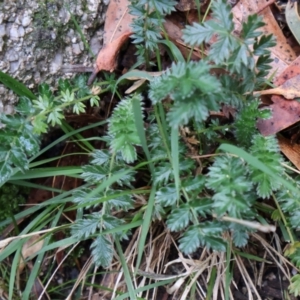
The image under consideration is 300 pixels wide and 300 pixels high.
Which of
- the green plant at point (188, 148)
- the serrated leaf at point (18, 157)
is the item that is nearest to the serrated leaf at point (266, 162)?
the green plant at point (188, 148)

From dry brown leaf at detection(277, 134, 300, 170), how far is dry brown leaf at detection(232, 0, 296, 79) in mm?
219

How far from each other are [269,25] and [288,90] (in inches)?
8.9

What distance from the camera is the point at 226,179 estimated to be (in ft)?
3.84

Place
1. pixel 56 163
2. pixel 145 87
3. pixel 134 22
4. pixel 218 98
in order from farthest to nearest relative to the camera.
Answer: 1. pixel 56 163
2. pixel 145 87
3. pixel 134 22
4. pixel 218 98

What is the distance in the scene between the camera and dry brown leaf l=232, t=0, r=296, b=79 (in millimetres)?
1462

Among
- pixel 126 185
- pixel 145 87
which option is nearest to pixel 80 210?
pixel 126 185

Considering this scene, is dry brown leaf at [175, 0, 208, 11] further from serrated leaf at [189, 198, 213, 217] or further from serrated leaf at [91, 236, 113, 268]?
serrated leaf at [91, 236, 113, 268]

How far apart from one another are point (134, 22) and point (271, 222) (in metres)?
0.72

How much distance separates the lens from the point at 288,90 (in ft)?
4.58

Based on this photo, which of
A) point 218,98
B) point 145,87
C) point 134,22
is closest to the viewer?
point 218,98

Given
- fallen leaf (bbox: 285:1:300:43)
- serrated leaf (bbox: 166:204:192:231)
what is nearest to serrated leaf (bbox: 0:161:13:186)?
serrated leaf (bbox: 166:204:192:231)

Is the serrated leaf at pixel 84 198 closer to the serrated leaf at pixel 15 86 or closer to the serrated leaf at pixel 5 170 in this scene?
the serrated leaf at pixel 5 170

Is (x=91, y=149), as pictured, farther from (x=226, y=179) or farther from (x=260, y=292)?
(x=260, y=292)

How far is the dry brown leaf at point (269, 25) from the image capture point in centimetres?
146
